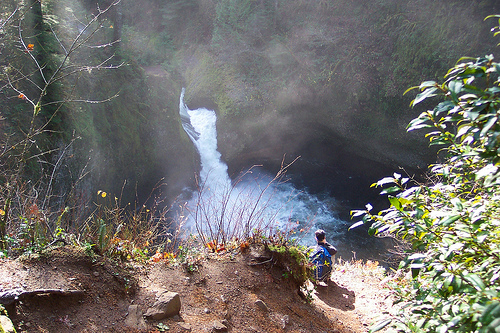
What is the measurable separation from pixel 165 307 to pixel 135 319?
258mm

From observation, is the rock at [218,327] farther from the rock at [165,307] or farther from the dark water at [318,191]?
the dark water at [318,191]

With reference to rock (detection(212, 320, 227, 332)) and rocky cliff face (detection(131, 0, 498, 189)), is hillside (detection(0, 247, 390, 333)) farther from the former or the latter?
rocky cliff face (detection(131, 0, 498, 189))

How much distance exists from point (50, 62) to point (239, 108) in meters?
11.9

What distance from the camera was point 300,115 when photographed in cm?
1806

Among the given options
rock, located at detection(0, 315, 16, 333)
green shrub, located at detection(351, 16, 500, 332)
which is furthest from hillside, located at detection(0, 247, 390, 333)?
green shrub, located at detection(351, 16, 500, 332)

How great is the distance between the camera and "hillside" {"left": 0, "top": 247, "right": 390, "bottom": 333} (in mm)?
2311

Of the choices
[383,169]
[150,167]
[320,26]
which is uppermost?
[320,26]

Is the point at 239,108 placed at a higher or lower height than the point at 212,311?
higher

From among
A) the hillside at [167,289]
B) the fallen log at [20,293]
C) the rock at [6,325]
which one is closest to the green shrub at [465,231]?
the hillside at [167,289]

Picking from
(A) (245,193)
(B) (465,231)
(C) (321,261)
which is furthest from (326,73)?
(B) (465,231)

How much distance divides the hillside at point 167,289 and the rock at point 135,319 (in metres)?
0.02

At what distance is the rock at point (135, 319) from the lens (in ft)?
8.13

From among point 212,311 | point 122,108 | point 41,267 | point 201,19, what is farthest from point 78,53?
point 201,19

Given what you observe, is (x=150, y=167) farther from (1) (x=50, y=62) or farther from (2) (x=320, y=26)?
(2) (x=320, y=26)
